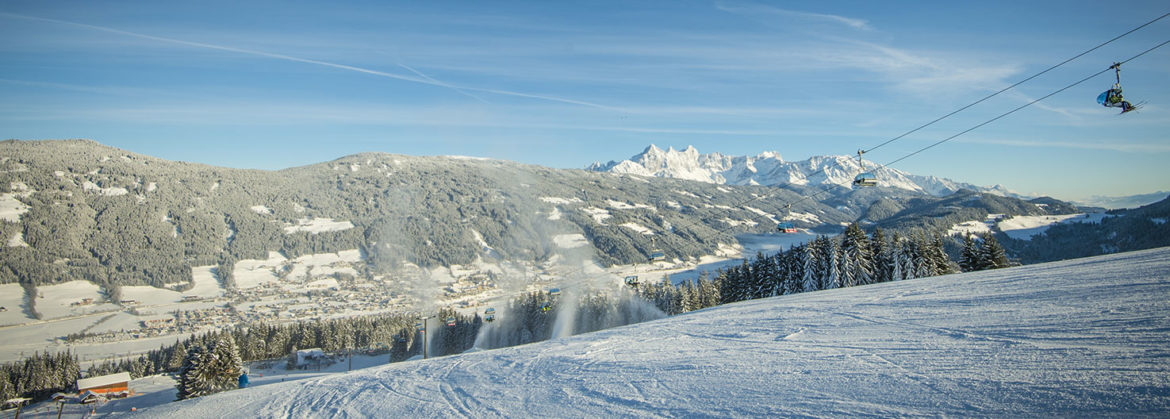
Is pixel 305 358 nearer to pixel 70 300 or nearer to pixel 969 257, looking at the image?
pixel 969 257

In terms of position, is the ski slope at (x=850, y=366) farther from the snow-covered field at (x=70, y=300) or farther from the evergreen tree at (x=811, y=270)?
the snow-covered field at (x=70, y=300)

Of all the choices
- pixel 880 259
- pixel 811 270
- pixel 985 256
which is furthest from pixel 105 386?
pixel 985 256

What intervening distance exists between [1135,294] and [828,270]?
35.4 metres

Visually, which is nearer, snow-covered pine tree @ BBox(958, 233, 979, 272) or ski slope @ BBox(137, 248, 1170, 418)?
ski slope @ BBox(137, 248, 1170, 418)

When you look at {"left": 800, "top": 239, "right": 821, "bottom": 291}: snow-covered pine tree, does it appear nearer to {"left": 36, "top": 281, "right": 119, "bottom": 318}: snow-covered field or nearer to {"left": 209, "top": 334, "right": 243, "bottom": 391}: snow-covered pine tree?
{"left": 209, "top": 334, "right": 243, "bottom": 391}: snow-covered pine tree

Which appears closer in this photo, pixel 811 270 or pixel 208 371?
pixel 208 371

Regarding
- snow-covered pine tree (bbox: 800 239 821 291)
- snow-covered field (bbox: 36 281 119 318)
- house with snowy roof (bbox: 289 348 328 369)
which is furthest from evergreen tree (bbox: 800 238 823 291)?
snow-covered field (bbox: 36 281 119 318)

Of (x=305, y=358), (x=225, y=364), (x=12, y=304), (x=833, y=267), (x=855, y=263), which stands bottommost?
(x=305, y=358)

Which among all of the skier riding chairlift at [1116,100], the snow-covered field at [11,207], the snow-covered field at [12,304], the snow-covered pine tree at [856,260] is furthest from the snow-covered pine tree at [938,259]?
the snow-covered field at [11,207]

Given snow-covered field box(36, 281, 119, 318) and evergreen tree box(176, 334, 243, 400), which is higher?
evergreen tree box(176, 334, 243, 400)

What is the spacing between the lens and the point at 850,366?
9297 mm

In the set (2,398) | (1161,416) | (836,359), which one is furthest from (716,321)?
(2,398)

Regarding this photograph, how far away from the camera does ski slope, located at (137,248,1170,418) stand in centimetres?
706

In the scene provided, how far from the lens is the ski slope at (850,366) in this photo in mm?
7059
